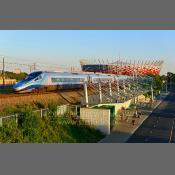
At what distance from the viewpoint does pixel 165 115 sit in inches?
1395

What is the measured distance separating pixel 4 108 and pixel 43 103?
4.50 m

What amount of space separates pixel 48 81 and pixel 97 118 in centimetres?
665

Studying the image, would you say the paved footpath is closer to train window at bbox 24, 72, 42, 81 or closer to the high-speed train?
the high-speed train

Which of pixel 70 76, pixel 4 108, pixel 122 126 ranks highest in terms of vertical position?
pixel 70 76

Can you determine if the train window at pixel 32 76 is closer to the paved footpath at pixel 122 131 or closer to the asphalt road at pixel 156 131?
the paved footpath at pixel 122 131

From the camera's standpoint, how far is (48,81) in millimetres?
28219

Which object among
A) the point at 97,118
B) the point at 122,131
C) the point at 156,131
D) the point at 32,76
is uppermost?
the point at 32,76

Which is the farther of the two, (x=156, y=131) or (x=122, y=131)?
(x=156, y=131)

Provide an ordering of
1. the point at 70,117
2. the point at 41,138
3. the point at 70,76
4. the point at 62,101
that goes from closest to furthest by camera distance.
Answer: the point at 41,138 < the point at 70,117 < the point at 62,101 < the point at 70,76

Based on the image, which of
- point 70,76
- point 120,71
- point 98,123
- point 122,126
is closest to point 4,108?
point 98,123

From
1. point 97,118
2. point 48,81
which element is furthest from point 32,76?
point 97,118

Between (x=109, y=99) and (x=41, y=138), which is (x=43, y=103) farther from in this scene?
(x=109, y=99)

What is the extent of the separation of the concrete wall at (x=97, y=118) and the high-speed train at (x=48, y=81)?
15.4ft

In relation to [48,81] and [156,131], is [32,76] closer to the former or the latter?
[48,81]
